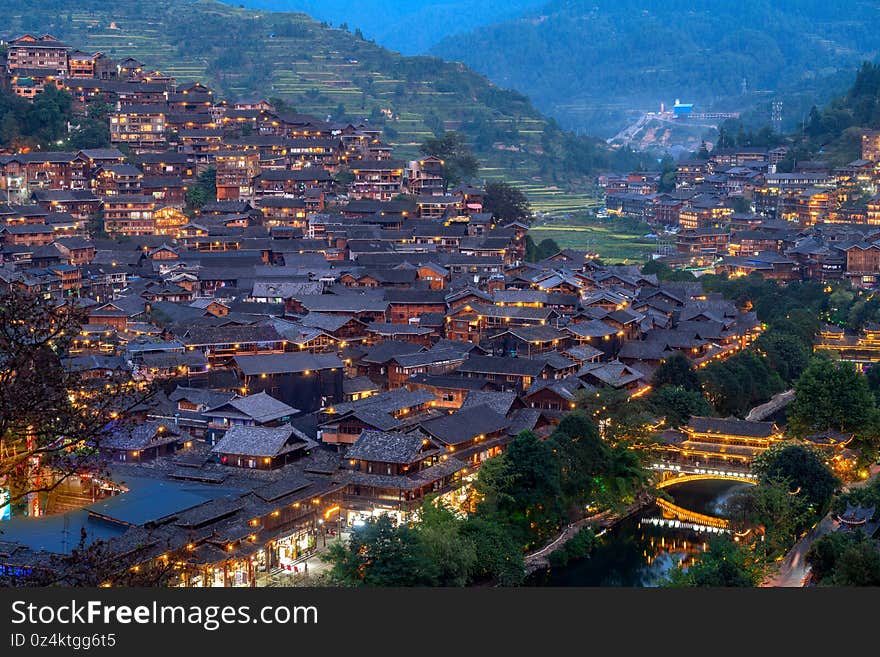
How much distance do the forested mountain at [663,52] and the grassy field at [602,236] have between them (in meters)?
49.3

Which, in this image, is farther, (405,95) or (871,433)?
(405,95)

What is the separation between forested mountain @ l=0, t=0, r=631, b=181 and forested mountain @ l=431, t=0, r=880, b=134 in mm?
38012

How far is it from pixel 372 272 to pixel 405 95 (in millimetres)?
30191

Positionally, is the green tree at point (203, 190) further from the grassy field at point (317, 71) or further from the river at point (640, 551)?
the river at point (640, 551)

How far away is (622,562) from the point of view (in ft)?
62.5

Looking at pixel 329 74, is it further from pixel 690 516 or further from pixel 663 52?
pixel 663 52

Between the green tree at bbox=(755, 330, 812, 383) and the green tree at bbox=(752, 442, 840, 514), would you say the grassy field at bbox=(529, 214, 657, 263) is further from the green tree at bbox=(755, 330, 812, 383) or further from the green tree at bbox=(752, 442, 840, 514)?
the green tree at bbox=(752, 442, 840, 514)

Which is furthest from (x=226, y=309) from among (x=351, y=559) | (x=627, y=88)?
(x=627, y=88)

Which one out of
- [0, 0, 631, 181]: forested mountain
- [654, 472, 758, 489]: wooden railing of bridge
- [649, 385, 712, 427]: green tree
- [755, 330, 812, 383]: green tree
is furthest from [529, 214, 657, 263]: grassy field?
[654, 472, 758, 489]: wooden railing of bridge

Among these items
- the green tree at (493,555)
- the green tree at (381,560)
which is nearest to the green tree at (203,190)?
the green tree at (493,555)

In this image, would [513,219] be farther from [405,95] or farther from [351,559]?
[351,559]

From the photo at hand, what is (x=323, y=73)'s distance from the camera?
5894 centimetres

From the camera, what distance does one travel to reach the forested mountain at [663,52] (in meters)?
106

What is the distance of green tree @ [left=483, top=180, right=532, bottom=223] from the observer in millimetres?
39750
